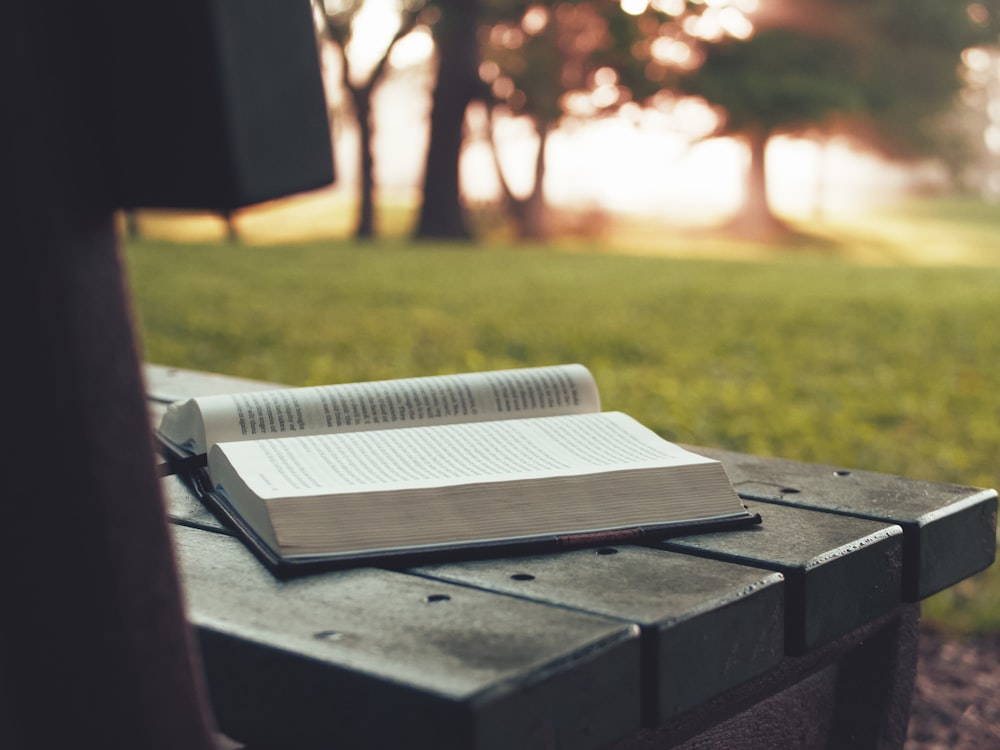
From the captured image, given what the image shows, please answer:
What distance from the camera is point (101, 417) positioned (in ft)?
1.72

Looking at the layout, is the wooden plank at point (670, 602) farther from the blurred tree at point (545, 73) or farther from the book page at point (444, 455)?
the blurred tree at point (545, 73)

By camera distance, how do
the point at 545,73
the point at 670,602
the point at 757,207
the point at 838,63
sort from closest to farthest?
the point at 670,602 → the point at 545,73 → the point at 838,63 → the point at 757,207

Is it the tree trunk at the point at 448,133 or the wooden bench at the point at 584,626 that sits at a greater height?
the tree trunk at the point at 448,133

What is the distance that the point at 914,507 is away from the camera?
46.6 inches

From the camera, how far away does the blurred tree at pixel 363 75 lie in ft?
55.4

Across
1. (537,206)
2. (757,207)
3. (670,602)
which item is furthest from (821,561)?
(757,207)

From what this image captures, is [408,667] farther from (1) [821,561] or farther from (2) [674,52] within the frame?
(2) [674,52]

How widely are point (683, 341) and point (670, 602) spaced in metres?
5.30

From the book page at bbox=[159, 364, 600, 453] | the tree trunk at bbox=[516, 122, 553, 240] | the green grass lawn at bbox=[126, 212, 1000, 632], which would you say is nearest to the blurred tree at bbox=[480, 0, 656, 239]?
the tree trunk at bbox=[516, 122, 553, 240]

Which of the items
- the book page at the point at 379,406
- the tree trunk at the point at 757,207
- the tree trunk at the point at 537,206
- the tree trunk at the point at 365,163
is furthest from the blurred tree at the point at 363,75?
the book page at the point at 379,406

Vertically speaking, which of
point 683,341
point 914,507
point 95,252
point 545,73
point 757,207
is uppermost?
point 545,73

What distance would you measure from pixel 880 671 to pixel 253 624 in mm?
805

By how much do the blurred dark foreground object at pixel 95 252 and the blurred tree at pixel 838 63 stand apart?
1699 cm

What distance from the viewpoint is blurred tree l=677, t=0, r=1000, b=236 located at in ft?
56.1
